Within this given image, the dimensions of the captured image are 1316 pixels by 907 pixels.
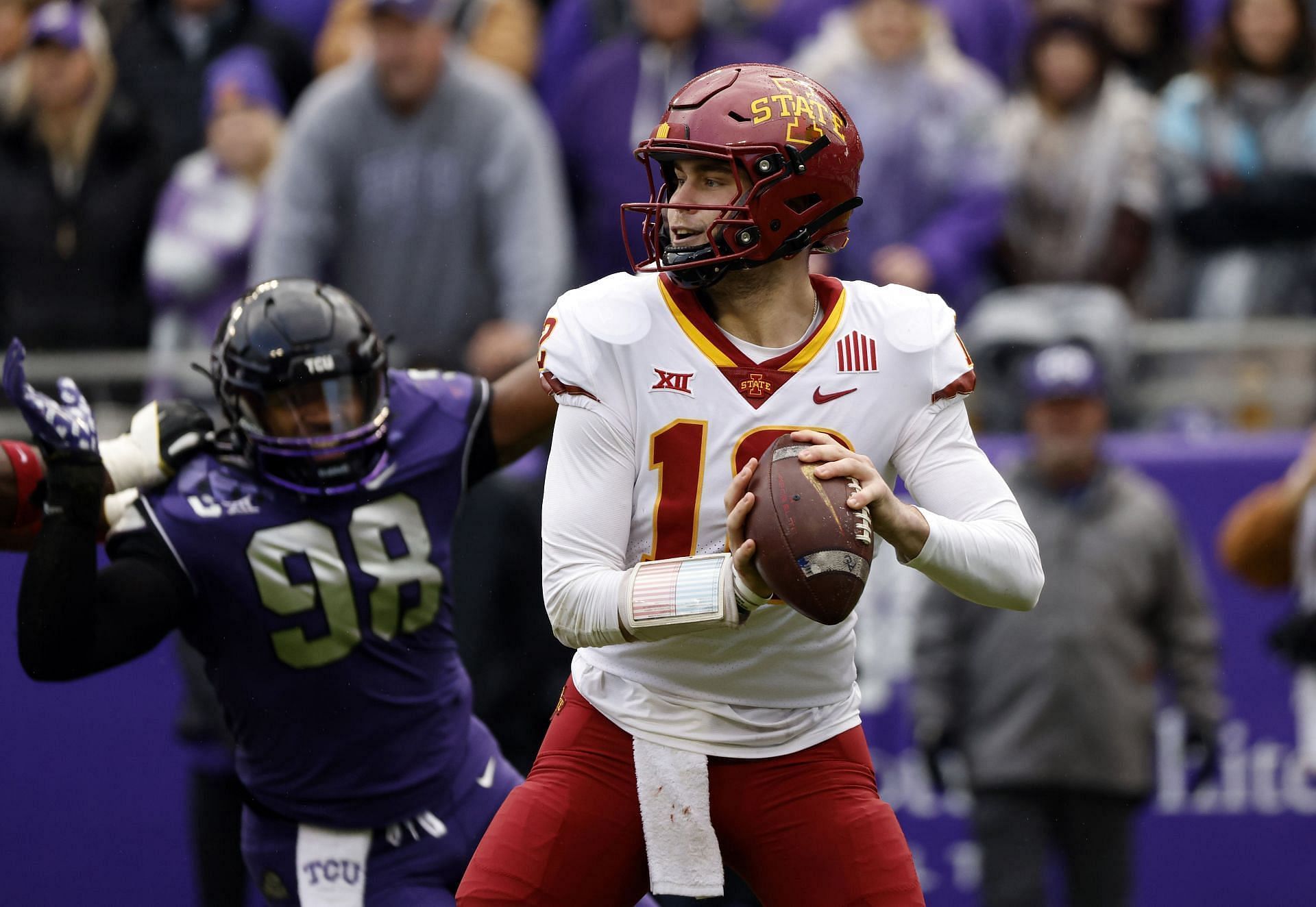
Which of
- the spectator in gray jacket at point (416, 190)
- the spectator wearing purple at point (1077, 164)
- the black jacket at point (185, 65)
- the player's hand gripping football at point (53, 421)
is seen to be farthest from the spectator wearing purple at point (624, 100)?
the player's hand gripping football at point (53, 421)

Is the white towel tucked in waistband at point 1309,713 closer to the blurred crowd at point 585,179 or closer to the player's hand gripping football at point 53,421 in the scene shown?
the blurred crowd at point 585,179

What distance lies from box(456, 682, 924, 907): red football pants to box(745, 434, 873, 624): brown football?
48 cm

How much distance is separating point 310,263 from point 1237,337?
11.8 feet

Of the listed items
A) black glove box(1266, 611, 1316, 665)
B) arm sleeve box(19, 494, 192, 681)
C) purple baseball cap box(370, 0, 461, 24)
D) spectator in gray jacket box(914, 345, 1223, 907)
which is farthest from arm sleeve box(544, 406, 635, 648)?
purple baseball cap box(370, 0, 461, 24)

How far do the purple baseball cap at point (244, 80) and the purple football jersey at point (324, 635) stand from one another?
3928mm

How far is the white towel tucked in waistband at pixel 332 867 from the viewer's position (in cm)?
445

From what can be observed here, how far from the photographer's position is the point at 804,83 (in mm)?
3791

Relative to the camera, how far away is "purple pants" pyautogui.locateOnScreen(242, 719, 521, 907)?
14.6 feet

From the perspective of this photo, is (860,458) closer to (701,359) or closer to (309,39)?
(701,359)

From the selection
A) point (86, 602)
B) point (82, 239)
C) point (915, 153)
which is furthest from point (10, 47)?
point (86, 602)

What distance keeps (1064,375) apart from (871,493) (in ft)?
12.0

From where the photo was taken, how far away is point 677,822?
366 cm

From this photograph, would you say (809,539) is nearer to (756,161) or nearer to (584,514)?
(584,514)

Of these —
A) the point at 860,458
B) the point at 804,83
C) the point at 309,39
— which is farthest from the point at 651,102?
the point at 860,458
